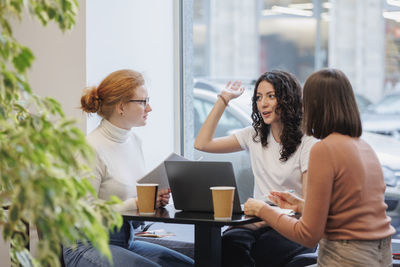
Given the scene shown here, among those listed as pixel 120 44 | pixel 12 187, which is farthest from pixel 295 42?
pixel 12 187

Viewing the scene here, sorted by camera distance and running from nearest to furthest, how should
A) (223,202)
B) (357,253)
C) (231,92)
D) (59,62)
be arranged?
(357,253) → (223,202) → (231,92) → (59,62)

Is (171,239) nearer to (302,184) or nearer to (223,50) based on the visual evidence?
(302,184)

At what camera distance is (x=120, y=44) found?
3.22 m

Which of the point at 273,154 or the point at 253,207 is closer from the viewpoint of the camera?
the point at 253,207

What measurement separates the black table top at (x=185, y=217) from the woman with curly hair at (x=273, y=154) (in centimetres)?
30

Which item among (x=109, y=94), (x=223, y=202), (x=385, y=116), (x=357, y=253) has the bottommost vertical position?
(x=357, y=253)

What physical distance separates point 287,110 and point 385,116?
715 millimetres

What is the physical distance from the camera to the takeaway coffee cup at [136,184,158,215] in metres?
2.17

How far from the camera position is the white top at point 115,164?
2418mm

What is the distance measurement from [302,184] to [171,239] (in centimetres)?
66

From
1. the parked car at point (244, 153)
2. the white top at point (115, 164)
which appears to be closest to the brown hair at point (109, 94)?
Answer: the white top at point (115, 164)

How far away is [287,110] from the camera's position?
2625mm

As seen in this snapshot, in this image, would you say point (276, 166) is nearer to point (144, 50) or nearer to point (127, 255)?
point (127, 255)

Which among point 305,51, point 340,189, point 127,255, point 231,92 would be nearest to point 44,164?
point 340,189
